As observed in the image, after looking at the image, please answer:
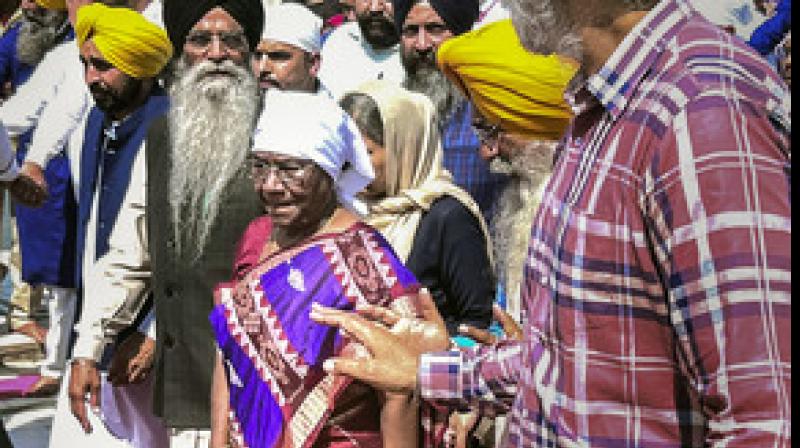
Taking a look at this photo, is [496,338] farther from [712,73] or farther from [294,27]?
[294,27]

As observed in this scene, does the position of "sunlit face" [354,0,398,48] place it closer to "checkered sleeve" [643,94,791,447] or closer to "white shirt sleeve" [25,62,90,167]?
"white shirt sleeve" [25,62,90,167]

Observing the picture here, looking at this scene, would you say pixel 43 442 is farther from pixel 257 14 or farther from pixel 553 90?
pixel 553 90

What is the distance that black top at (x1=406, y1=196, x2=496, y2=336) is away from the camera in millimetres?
4535

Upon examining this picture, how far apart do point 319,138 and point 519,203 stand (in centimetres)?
90

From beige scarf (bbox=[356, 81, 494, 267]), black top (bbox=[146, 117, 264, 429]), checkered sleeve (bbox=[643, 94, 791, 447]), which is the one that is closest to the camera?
checkered sleeve (bbox=[643, 94, 791, 447])

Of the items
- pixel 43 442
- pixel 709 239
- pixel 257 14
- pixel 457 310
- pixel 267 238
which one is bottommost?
pixel 43 442

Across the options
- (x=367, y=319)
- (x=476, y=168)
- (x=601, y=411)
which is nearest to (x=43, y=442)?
(x=476, y=168)

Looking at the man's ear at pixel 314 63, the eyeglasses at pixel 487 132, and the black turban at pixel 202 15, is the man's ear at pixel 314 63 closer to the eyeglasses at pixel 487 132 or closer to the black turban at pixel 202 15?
the black turban at pixel 202 15

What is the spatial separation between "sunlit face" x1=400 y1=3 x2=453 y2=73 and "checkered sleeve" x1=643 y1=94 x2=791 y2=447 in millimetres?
3919

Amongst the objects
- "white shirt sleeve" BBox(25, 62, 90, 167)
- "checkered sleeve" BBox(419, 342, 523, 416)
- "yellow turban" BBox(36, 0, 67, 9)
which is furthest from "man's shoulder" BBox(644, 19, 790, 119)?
"yellow turban" BBox(36, 0, 67, 9)

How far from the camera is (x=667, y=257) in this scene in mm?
1809

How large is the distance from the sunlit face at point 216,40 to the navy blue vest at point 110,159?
200mm

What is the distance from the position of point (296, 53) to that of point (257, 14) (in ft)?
0.70

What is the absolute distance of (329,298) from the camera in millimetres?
3775
